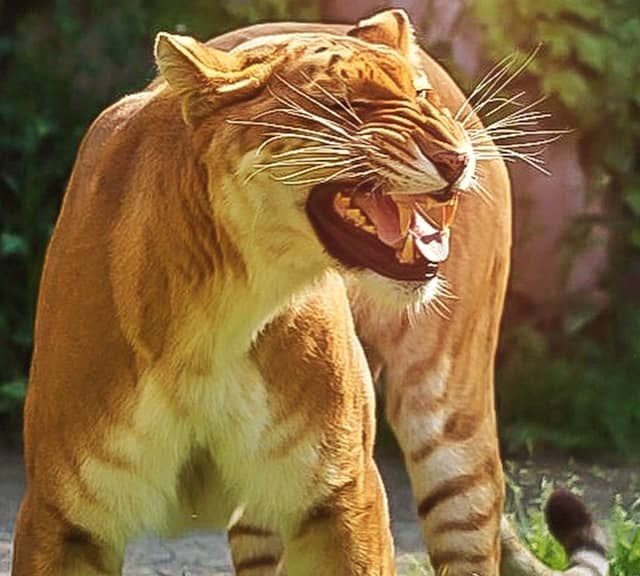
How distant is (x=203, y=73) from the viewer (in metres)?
2.91

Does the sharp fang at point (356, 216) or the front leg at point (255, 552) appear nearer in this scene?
the sharp fang at point (356, 216)

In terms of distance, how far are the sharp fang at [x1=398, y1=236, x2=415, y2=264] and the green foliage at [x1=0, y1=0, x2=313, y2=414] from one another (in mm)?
3341

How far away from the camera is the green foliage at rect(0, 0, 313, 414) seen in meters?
6.21

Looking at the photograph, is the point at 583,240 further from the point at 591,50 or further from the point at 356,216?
the point at 356,216

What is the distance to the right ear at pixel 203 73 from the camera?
9.50 feet

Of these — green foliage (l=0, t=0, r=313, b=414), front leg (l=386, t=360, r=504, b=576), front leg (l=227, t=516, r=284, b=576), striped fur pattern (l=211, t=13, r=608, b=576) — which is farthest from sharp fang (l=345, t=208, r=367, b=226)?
green foliage (l=0, t=0, r=313, b=414)

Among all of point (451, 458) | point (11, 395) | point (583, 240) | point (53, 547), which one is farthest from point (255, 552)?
point (583, 240)

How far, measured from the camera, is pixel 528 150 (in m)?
5.98

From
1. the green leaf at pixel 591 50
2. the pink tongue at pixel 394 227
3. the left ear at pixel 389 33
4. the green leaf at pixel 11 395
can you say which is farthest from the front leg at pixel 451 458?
the green leaf at pixel 11 395

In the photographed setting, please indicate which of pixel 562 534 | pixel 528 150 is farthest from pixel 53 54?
pixel 562 534

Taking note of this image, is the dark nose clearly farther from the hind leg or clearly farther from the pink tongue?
the hind leg

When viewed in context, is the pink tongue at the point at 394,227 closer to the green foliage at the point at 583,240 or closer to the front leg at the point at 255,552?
the front leg at the point at 255,552

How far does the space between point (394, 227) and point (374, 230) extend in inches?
1.2

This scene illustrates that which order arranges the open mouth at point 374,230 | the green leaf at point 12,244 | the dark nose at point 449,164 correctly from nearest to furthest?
the dark nose at point 449,164, the open mouth at point 374,230, the green leaf at point 12,244
